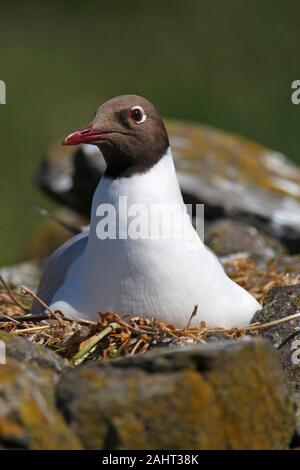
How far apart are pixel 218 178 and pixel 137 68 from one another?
7639 mm

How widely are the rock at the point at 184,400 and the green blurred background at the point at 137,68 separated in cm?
782

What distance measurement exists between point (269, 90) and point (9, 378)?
11309 mm

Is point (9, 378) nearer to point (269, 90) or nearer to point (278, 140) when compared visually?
point (278, 140)

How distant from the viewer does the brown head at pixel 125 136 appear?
4.70 m

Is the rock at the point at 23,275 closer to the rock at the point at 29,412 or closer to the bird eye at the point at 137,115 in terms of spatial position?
the bird eye at the point at 137,115

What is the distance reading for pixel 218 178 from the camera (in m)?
7.43

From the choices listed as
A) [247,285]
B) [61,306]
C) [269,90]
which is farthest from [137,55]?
[61,306]

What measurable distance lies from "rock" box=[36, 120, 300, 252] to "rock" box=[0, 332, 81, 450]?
3.66 meters

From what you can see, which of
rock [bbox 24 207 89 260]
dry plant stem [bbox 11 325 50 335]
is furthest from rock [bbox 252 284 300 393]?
rock [bbox 24 207 89 260]

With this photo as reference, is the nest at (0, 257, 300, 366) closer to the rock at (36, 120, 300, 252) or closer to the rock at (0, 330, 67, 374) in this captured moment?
the rock at (0, 330, 67, 374)

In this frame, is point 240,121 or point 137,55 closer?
point 240,121

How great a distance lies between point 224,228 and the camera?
6.74 m

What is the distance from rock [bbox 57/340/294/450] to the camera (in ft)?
11.2

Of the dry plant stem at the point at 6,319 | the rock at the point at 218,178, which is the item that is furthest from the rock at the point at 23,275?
the dry plant stem at the point at 6,319
